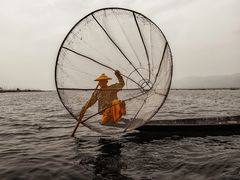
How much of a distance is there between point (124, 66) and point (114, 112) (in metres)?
1.52

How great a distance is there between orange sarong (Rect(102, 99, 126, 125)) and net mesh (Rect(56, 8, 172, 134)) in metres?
0.22

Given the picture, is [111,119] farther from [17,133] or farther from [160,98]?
[17,133]

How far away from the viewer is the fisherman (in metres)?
9.29

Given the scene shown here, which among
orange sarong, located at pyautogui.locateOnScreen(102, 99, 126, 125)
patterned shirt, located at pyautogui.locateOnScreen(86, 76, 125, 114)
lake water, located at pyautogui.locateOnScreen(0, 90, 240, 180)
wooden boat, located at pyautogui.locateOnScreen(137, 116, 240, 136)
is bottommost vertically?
lake water, located at pyautogui.locateOnScreen(0, 90, 240, 180)

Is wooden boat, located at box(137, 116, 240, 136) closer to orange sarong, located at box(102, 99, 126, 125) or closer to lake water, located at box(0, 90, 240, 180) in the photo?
lake water, located at box(0, 90, 240, 180)

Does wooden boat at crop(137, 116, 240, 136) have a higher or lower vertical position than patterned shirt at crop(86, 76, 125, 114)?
lower

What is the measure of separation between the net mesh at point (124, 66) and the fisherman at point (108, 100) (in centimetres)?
18

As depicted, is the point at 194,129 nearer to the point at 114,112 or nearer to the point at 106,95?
the point at 114,112

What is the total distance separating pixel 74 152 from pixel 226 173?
4555 millimetres

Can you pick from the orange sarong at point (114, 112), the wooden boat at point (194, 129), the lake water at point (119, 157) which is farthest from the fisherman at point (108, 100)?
the wooden boat at point (194, 129)

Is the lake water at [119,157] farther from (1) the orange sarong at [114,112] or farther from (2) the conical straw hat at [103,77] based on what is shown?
(2) the conical straw hat at [103,77]

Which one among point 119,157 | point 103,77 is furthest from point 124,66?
point 119,157

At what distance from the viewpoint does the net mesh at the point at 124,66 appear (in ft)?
29.8

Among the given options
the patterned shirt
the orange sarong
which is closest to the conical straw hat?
the patterned shirt
